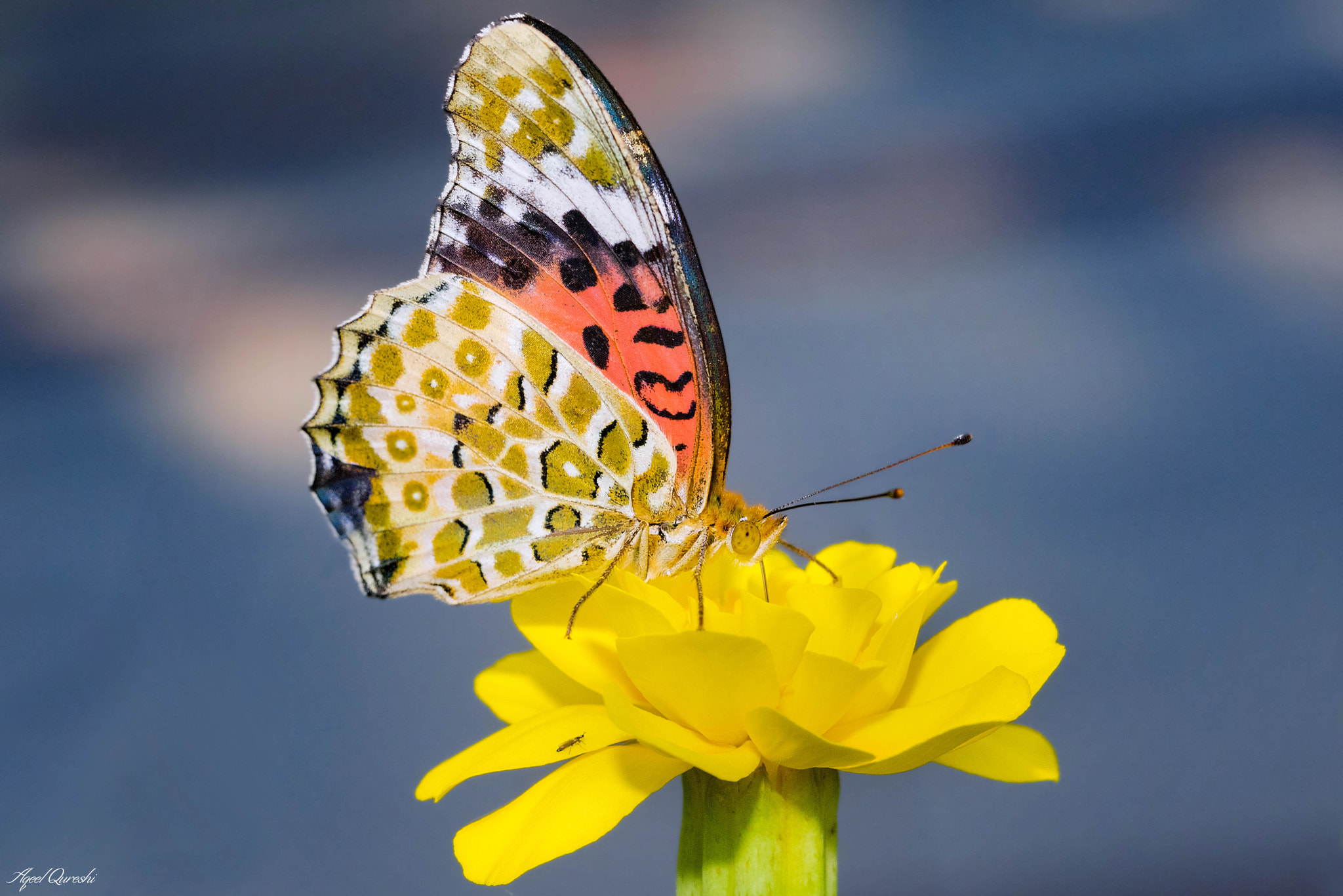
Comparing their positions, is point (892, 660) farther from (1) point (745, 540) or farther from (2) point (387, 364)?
(2) point (387, 364)

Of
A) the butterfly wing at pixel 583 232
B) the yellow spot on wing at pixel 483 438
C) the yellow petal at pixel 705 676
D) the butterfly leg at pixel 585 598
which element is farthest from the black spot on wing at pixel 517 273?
the yellow petal at pixel 705 676

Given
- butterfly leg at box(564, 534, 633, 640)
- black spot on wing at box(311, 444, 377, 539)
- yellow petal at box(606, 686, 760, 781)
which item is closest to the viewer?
yellow petal at box(606, 686, 760, 781)

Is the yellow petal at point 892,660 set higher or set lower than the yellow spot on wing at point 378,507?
lower

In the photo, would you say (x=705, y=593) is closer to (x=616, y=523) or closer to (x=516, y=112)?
(x=616, y=523)

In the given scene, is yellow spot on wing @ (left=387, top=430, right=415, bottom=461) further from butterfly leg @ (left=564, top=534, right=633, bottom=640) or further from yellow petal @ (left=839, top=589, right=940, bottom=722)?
yellow petal @ (left=839, top=589, right=940, bottom=722)

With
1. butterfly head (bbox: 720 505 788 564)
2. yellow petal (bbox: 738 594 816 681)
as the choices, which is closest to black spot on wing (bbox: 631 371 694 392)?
butterfly head (bbox: 720 505 788 564)

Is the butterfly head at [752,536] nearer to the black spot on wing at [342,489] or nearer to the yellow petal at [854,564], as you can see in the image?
the yellow petal at [854,564]
